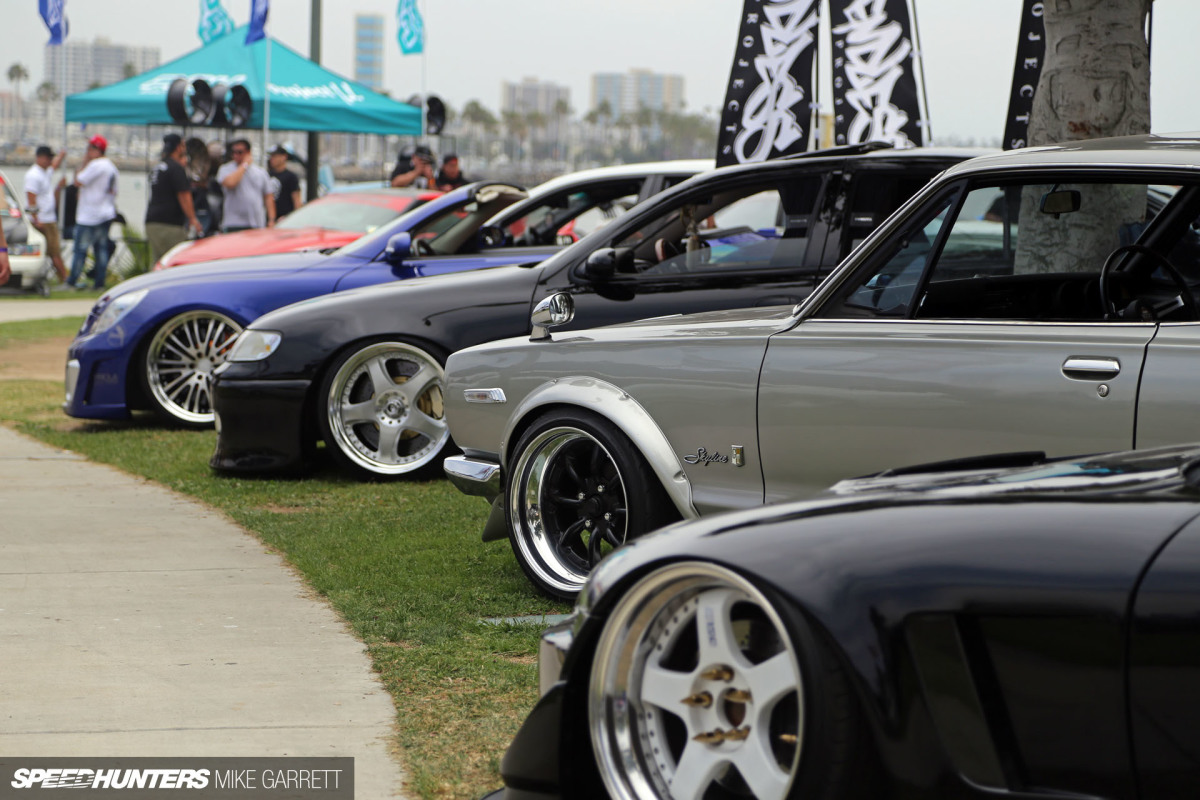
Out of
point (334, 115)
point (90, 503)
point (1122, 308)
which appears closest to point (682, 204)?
point (1122, 308)

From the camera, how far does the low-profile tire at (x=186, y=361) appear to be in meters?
8.69

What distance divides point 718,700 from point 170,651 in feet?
7.58

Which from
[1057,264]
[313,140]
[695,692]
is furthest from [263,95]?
[695,692]

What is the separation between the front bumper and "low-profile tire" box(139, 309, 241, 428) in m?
1.43

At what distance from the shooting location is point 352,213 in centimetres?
1254

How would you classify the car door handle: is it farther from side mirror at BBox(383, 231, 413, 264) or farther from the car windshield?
the car windshield

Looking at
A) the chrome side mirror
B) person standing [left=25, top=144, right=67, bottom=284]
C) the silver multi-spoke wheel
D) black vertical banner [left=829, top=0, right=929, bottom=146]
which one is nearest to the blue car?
black vertical banner [left=829, top=0, right=929, bottom=146]

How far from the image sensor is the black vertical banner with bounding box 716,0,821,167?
30.0 feet

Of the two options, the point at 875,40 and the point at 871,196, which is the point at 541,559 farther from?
the point at 875,40

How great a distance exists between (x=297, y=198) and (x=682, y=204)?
1399cm

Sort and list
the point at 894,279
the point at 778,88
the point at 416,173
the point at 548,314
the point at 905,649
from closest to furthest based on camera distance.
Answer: the point at 905,649 < the point at 894,279 < the point at 548,314 < the point at 778,88 < the point at 416,173

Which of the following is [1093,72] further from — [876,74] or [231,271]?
[231,271]

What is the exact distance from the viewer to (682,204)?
6121mm

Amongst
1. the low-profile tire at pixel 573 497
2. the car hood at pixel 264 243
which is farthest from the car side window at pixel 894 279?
the car hood at pixel 264 243
